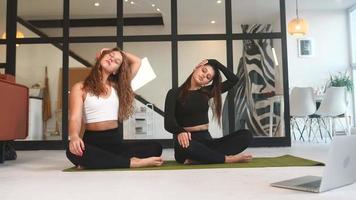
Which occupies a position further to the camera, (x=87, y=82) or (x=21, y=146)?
(x=21, y=146)

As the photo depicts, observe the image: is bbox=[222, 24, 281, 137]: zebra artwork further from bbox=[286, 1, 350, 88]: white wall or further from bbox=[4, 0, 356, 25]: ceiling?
bbox=[286, 1, 350, 88]: white wall

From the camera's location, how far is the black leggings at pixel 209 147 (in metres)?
2.67

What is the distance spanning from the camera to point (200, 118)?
9.41 feet

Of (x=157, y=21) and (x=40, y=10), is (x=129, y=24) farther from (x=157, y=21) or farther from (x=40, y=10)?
(x=40, y=10)

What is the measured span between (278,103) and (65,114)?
2910 mm

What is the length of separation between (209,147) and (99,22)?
3.06 metres

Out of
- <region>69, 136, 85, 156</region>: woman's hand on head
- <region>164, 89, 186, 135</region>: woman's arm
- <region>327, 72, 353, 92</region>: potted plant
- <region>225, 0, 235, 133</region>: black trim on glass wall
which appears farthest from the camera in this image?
<region>327, 72, 353, 92</region>: potted plant

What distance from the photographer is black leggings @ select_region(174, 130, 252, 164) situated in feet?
8.77

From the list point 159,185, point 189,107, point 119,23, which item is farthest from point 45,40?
point 159,185

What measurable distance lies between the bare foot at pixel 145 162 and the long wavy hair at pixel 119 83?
338 mm

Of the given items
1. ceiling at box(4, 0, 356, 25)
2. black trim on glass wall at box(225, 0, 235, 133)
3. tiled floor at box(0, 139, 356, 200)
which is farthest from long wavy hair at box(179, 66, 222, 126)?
ceiling at box(4, 0, 356, 25)

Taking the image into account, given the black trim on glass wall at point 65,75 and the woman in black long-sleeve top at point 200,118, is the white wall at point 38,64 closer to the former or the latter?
the black trim on glass wall at point 65,75

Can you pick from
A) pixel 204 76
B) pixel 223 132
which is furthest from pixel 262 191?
pixel 223 132

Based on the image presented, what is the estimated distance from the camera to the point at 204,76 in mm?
2807
